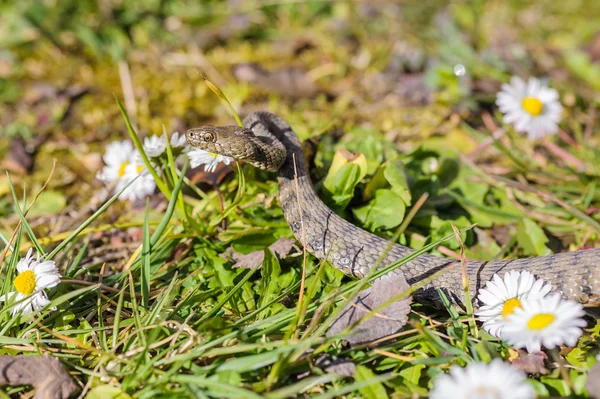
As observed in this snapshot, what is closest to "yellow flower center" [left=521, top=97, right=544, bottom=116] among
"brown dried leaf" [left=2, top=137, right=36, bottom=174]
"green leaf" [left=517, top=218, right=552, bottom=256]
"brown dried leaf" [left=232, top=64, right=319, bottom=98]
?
"green leaf" [left=517, top=218, right=552, bottom=256]

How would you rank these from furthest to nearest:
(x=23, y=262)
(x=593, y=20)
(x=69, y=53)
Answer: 1. (x=593, y=20)
2. (x=69, y=53)
3. (x=23, y=262)

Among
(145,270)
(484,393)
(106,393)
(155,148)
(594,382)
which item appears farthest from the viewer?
(155,148)

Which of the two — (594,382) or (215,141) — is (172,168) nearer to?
(215,141)

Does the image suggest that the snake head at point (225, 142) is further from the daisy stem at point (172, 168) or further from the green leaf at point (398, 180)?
the green leaf at point (398, 180)

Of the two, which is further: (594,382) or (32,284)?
(32,284)

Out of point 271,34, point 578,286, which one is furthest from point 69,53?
point 578,286

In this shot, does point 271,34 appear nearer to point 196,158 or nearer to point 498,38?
point 498,38

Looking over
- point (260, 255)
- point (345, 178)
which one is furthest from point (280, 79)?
point (260, 255)
